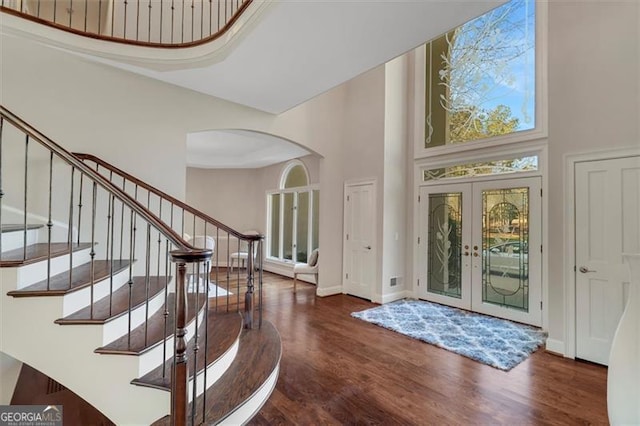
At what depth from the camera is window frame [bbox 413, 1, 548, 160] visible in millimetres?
3758

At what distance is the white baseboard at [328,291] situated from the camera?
5.27 metres

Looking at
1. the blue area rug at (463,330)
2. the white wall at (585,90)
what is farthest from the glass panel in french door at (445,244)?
the white wall at (585,90)

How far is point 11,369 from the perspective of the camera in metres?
2.76

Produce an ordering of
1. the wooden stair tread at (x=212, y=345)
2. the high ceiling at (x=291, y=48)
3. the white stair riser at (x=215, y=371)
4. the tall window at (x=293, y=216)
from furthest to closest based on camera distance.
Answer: the tall window at (x=293, y=216), the high ceiling at (x=291, y=48), the white stair riser at (x=215, y=371), the wooden stair tread at (x=212, y=345)

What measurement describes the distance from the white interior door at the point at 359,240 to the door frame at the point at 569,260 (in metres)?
2.54

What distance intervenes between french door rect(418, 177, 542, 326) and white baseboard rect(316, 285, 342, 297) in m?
1.46

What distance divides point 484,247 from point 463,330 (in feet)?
4.33

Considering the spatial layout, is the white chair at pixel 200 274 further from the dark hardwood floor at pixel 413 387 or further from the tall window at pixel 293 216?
the tall window at pixel 293 216

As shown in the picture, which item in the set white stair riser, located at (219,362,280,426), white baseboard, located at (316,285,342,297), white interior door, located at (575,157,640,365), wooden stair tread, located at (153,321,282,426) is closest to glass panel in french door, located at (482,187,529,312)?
white interior door, located at (575,157,640,365)

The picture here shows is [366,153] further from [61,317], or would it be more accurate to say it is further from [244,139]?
[61,317]

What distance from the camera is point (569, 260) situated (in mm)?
3119

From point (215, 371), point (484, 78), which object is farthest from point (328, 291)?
point (484, 78)

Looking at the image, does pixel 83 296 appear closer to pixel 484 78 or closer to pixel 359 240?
pixel 359 240

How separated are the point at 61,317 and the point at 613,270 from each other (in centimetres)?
469
